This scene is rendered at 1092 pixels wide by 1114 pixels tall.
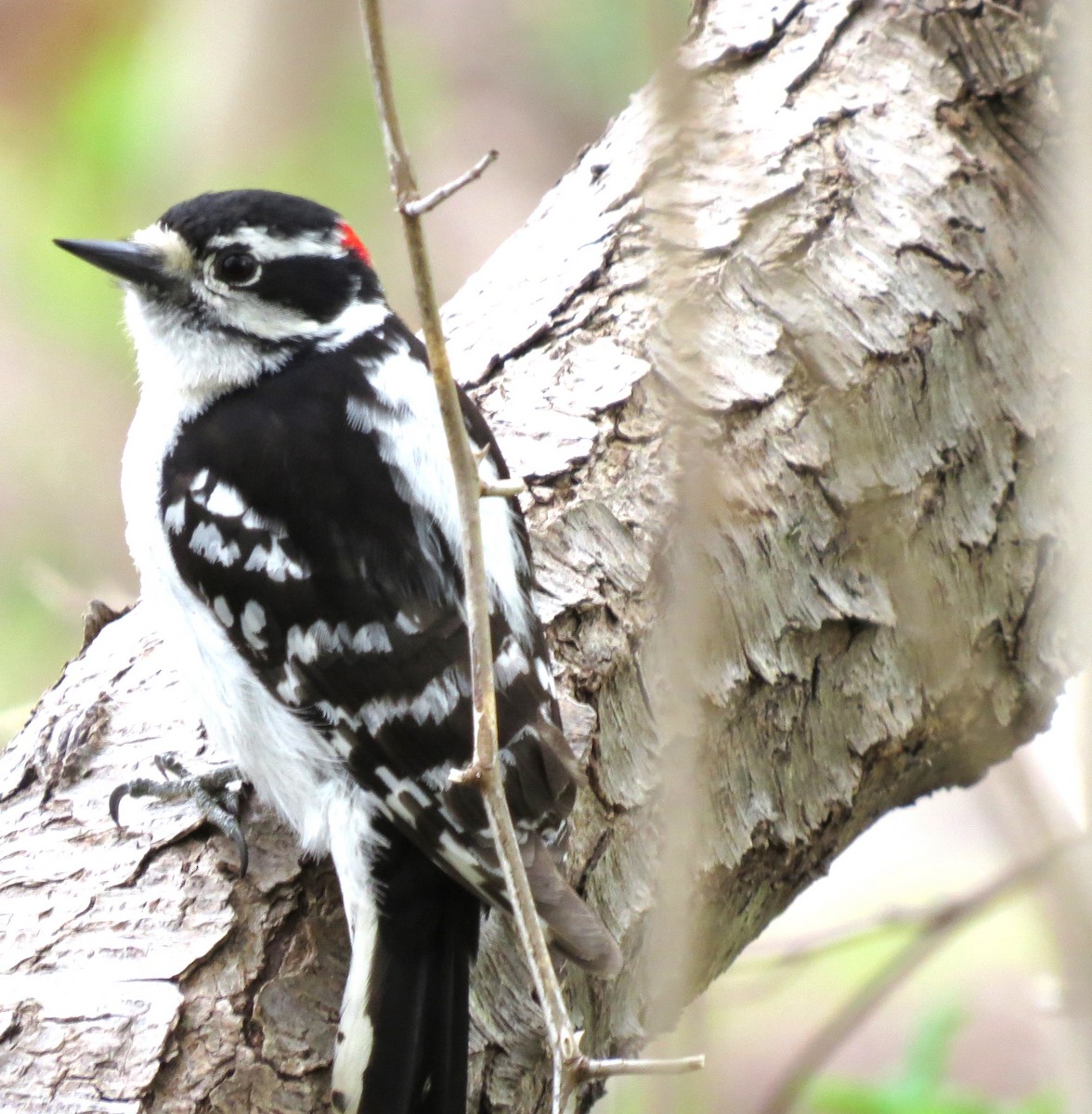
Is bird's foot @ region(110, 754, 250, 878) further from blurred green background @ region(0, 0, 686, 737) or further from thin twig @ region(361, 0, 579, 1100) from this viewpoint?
blurred green background @ region(0, 0, 686, 737)

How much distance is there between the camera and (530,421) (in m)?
2.55

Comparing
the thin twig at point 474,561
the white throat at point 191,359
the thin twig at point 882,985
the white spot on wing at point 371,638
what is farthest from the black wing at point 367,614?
the thin twig at point 882,985

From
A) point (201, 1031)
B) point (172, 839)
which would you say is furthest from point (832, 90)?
point (201, 1031)

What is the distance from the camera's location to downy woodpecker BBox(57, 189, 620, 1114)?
6.52ft

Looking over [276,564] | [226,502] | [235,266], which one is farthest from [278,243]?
[276,564]

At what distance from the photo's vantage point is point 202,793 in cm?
221

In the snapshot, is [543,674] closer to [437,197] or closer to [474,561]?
[474,561]

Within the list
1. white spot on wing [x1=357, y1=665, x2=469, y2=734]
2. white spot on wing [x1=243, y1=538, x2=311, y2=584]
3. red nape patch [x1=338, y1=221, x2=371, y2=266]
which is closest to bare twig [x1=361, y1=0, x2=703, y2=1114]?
white spot on wing [x1=357, y1=665, x2=469, y2=734]

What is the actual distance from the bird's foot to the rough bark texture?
0.10 ft

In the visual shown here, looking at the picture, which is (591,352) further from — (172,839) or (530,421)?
(172,839)

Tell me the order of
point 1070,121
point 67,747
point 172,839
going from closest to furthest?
point 1070,121, point 172,839, point 67,747

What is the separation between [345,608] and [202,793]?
1.27ft

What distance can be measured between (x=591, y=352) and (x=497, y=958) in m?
1.13

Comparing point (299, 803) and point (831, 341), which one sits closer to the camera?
point (299, 803)
